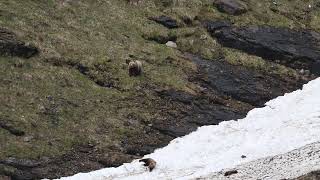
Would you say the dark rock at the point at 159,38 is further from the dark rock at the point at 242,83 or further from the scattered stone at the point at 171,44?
the dark rock at the point at 242,83

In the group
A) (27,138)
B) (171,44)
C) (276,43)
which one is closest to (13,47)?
(27,138)

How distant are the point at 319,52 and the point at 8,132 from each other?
23525 mm

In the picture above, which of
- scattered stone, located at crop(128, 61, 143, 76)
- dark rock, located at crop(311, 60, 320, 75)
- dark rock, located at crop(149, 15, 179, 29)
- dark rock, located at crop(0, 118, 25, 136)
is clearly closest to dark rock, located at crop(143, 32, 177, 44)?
dark rock, located at crop(149, 15, 179, 29)

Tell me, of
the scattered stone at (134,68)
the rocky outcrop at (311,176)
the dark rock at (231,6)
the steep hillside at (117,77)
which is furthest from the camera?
the dark rock at (231,6)

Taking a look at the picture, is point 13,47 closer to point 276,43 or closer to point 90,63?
point 90,63

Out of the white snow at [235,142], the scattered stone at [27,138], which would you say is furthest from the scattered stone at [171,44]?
the scattered stone at [27,138]

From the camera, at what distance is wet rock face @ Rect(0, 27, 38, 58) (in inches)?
1275

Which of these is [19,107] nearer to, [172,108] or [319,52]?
[172,108]

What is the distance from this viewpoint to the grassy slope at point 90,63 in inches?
1108

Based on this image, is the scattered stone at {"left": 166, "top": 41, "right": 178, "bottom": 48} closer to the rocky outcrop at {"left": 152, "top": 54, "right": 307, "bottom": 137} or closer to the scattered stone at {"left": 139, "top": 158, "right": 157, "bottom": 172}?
the rocky outcrop at {"left": 152, "top": 54, "right": 307, "bottom": 137}

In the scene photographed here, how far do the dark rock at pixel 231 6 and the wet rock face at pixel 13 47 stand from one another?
16420 millimetres

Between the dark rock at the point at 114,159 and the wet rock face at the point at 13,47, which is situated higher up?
the wet rock face at the point at 13,47

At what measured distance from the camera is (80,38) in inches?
1423

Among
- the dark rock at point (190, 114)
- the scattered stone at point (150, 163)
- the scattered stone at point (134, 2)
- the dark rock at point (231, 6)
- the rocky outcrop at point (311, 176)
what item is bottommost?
the scattered stone at point (150, 163)
